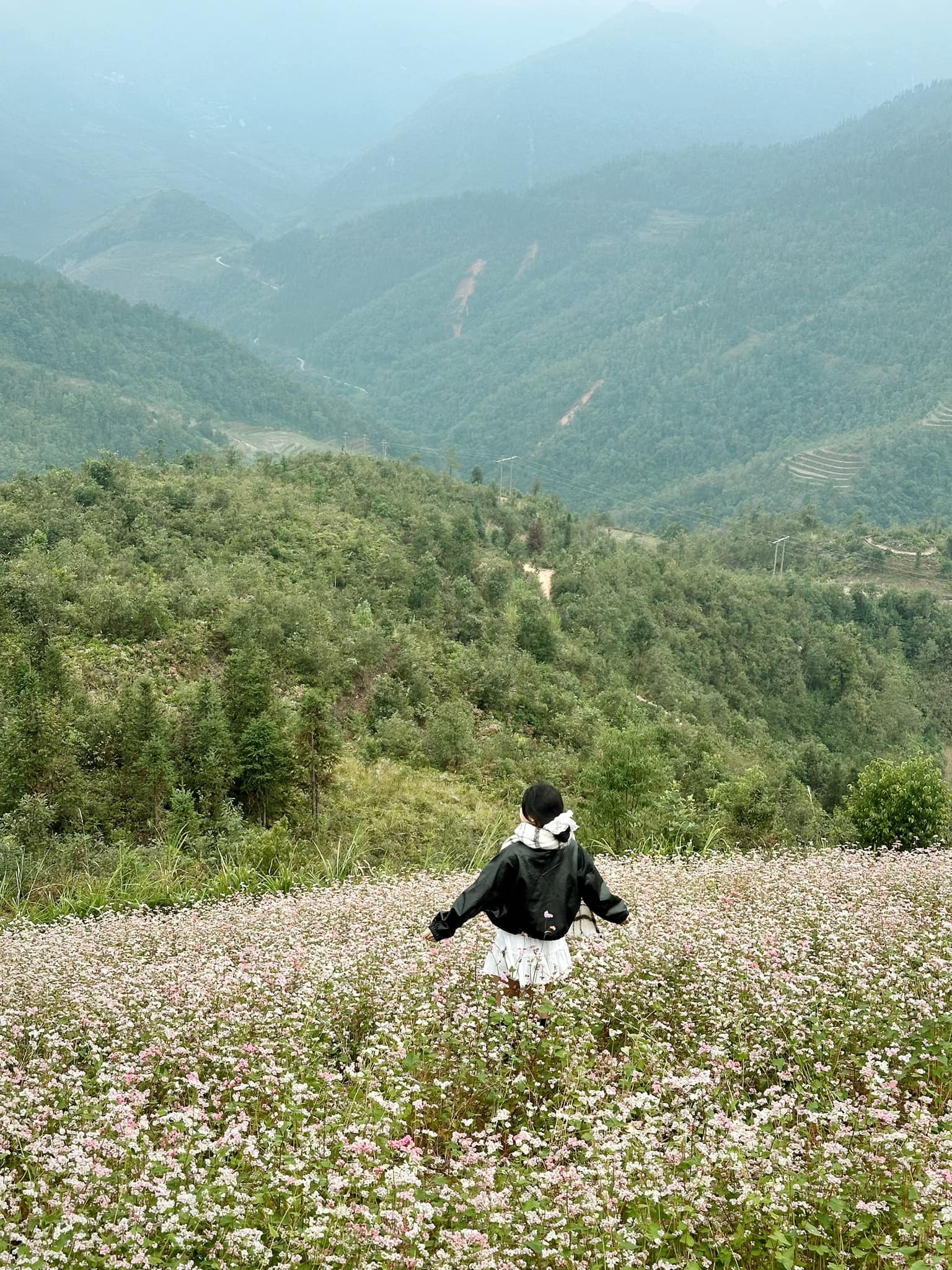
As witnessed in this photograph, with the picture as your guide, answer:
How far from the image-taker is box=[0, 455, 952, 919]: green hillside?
1798 centimetres

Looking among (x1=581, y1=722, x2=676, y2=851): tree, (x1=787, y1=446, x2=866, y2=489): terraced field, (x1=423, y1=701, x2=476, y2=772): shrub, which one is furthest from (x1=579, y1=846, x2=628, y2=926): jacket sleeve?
(x1=787, y1=446, x2=866, y2=489): terraced field

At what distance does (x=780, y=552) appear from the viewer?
99.9 metres

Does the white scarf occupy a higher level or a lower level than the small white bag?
higher

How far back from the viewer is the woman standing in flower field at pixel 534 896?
22.1 feet

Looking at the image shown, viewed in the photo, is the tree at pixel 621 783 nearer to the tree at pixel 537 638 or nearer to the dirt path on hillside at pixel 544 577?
the tree at pixel 537 638

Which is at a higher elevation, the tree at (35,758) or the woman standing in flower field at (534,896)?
the woman standing in flower field at (534,896)

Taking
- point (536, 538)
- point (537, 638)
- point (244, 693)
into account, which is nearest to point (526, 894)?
point (244, 693)

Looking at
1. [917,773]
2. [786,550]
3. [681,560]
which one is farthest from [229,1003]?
[786,550]

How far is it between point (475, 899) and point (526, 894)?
0.33 metres

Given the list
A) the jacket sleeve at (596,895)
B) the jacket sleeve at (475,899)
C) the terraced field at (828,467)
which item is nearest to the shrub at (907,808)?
the jacket sleeve at (596,895)

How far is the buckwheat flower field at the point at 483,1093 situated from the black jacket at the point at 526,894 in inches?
16.5

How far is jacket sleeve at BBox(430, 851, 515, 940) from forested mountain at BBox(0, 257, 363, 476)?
4562 inches

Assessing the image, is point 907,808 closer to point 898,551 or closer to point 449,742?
point 449,742

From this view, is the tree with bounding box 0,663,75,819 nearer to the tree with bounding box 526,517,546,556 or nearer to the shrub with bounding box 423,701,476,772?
the shrub with bounding box 423,701,476,772
